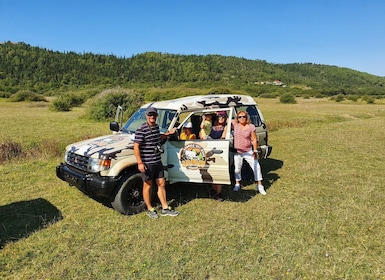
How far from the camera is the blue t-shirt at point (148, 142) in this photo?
4715mm

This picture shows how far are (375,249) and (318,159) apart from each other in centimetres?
571

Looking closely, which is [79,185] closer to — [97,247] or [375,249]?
[97,247]

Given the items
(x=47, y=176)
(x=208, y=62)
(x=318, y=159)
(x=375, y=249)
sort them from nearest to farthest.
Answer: (x=375, y=249)
(x=47, y=176)
(x=318, y=159)
(x=208, y=62)

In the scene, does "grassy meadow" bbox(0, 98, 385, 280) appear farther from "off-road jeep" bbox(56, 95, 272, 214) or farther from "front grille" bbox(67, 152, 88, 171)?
"front grille" bbox(67, 152, 88, 171)

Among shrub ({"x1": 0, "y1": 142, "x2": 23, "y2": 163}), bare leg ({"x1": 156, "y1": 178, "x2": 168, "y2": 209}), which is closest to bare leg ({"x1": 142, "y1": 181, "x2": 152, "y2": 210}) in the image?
bare leg ({"x1": 156, "y1": 178, "x2": 168, "y2": 209})

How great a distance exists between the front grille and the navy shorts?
1039mm

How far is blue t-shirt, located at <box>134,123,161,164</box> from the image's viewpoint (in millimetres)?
4715

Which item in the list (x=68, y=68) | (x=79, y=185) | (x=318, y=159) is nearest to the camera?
(x=79, y=185)

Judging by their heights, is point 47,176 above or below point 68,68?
below

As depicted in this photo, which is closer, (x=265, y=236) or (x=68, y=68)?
(x=265, y=236)

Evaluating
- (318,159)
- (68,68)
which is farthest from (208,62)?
(318,159)

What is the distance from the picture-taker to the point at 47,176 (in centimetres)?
747

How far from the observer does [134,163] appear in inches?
198

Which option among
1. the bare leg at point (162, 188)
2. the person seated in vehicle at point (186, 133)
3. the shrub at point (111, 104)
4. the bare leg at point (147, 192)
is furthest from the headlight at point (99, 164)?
the shrub at point (111, 104)
